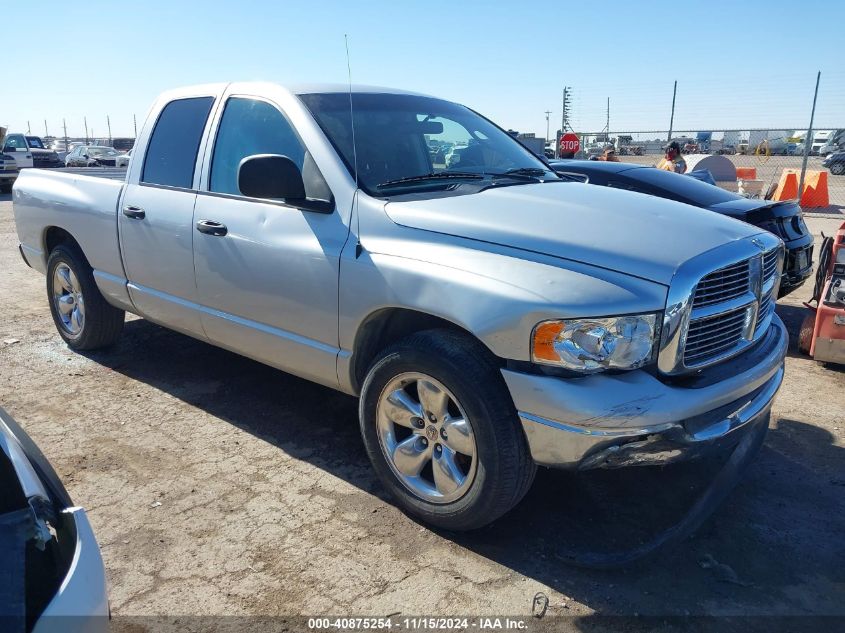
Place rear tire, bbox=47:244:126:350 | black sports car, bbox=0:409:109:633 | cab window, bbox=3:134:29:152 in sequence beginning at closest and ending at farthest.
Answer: black sports car, bbox=0:409:109:633 → rear tire, bbox=47:244:126:350 → cab window, bbox=3:134:29:152

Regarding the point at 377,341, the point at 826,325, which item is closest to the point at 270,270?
the point at 377,341

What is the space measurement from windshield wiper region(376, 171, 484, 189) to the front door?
0.32m

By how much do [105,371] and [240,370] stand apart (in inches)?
39.7

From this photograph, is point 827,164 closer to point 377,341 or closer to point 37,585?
point 377,341

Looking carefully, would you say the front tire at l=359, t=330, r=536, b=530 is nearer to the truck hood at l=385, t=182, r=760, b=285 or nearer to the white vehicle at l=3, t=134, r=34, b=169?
the truck hood at l=385, t=182, r=760, b=285

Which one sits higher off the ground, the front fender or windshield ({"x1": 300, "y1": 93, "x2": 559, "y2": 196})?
windshield ({"x1": 300, "y1": 93, "x2": 559, "y2": 196})

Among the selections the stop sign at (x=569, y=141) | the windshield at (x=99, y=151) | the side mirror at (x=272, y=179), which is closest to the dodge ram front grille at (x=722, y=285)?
the side mirror at (x=272, y=179)

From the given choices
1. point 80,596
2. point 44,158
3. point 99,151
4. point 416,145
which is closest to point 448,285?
point 416,145

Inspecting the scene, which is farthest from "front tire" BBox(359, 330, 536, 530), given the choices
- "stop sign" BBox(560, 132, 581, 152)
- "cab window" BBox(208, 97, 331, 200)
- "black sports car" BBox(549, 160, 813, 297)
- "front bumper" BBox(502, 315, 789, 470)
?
"stop sign" BBox(560, 132, 581, 152)

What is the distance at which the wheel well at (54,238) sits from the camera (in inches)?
210

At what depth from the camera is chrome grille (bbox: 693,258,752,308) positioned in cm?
275

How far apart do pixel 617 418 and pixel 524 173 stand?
199 cm

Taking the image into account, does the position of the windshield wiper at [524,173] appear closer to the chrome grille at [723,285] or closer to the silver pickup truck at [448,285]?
the silver pickup truck at [448,285]

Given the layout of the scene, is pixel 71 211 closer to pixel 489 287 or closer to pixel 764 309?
pixel 489 287
